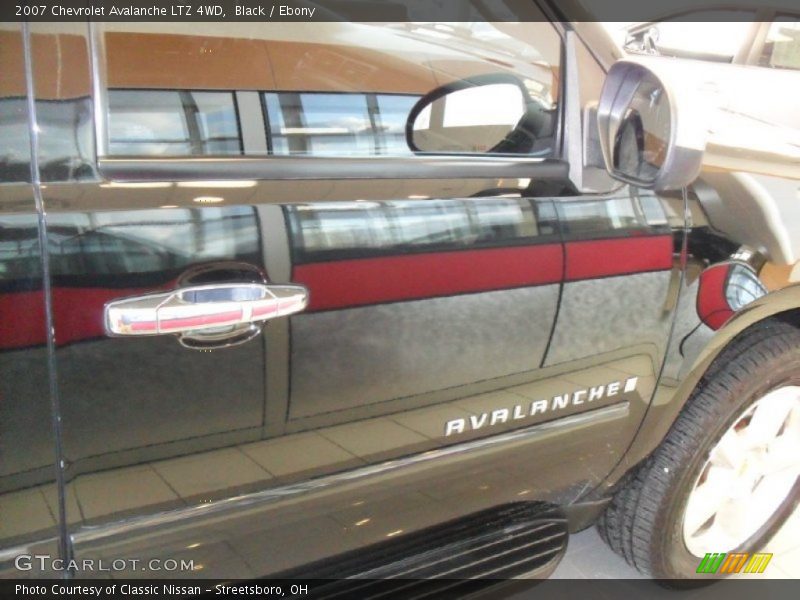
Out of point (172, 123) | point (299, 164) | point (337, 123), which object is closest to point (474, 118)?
point (337, 123)

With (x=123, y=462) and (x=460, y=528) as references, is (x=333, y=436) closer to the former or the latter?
(x=123, y=462)

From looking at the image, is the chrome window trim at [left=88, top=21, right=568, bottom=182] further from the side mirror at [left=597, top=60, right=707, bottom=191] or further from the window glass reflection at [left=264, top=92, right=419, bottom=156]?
the side mirror at [left=597, top=60, right=707, bottom=191]

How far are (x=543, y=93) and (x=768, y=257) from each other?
27.7 inches

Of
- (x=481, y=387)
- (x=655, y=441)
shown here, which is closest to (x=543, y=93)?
(x=481, y=387)

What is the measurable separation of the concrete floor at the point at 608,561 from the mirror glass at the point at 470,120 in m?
1.40

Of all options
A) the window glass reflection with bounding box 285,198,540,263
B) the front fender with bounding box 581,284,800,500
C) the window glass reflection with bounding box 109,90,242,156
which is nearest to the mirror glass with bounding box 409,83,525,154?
the window glass reflection with bounding box 285,198,540,263

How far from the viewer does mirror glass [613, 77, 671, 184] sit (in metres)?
1.46

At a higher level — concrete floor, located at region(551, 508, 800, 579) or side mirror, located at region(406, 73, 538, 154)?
side mirror, located at region(406, 73, 538, 154)

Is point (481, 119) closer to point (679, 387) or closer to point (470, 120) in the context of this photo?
point (470, 120)

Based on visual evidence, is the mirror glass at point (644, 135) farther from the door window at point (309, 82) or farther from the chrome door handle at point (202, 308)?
the chrome door handle at point (202, 308)

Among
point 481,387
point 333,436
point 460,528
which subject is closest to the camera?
point 333,436

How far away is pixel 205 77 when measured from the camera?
127cm

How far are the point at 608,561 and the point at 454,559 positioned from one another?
0.89 metres

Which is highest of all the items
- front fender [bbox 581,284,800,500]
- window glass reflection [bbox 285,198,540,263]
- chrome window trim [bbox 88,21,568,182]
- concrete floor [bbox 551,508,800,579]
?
chrome window trim [bbox 88,21,568,182]
